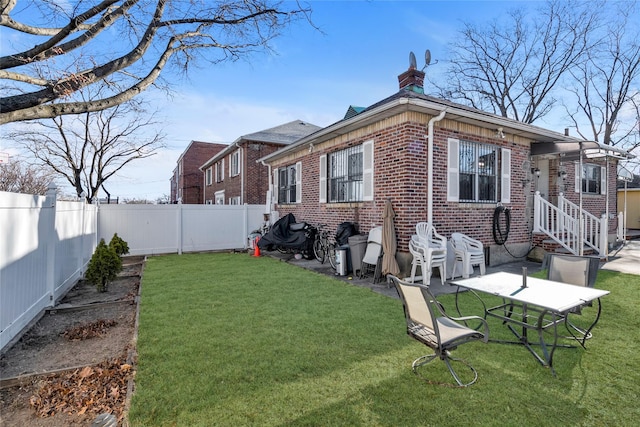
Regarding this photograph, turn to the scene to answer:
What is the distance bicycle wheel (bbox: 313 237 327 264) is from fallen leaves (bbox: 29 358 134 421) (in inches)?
256

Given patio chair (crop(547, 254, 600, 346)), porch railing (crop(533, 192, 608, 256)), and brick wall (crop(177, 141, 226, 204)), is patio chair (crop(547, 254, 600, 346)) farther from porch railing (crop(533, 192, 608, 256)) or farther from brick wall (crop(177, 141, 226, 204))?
brick wall (crop(177, 141, 226, 204))

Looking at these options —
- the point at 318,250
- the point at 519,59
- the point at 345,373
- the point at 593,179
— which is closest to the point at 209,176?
the point at 318,250

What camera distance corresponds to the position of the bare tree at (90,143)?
14.6 m

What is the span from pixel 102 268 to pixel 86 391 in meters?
3.97

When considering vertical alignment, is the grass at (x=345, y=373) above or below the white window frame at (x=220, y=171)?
below

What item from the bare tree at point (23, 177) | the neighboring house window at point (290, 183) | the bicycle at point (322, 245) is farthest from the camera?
the bare tree at point (23, 177)

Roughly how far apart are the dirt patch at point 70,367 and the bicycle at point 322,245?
193 inches

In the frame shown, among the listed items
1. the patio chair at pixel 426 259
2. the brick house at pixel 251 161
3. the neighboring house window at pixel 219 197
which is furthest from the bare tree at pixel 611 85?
the neighboring house window at pixel 219 197

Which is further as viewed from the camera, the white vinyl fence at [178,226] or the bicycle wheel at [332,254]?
the white vinyl fence at [178,226]

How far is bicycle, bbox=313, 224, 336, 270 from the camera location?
8914mm

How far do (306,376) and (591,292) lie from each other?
9.87ft

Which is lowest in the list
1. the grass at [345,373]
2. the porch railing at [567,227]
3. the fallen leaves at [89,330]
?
the fallen leaves at [89,330]

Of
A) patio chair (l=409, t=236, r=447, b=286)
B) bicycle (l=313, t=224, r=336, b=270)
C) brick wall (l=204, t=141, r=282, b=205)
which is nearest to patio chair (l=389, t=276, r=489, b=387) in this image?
patio chair (l=409, t=236, r=447, b=286)

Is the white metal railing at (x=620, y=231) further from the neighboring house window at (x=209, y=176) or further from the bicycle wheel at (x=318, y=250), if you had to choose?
the neighboring house window at (x=209, y=176)
